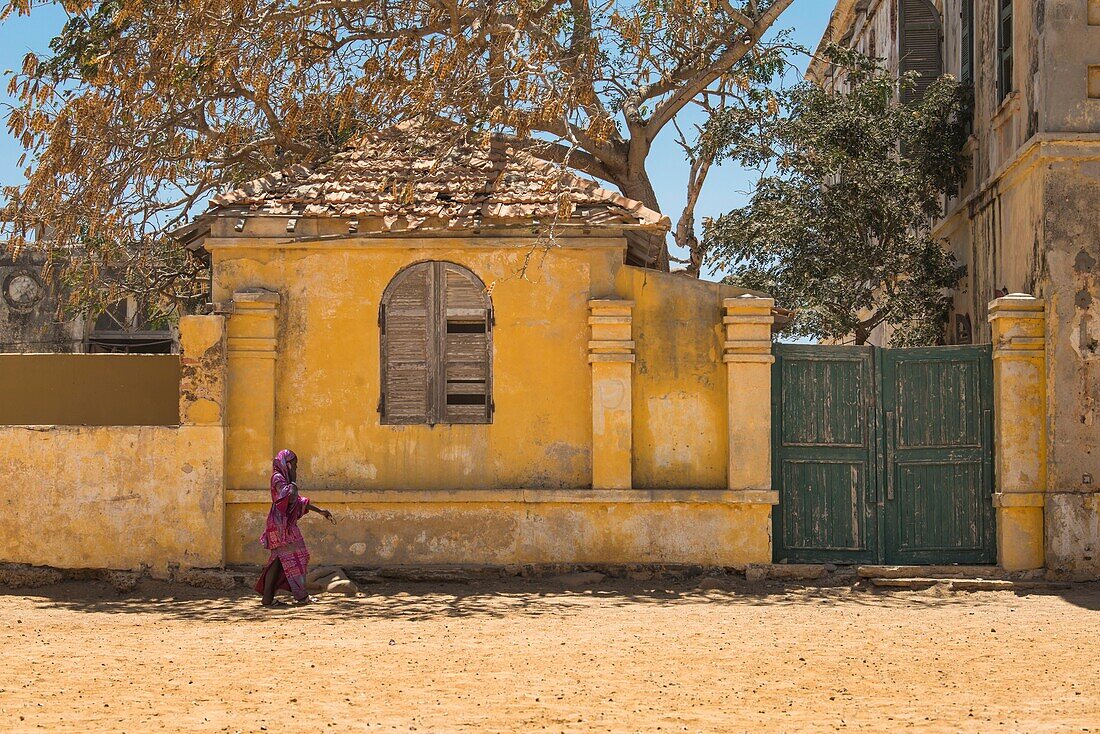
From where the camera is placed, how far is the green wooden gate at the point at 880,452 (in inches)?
456

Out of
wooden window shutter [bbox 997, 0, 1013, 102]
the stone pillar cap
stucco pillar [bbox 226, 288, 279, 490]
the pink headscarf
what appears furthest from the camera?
wooden window shutter [bbox 997, 0, 1013, 102]

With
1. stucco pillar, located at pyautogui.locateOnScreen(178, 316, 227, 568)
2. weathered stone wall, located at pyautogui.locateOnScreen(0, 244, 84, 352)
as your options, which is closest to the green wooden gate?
stucco pillar, located at pyautogui.locateOnScreen(178, 316, 227, 568)

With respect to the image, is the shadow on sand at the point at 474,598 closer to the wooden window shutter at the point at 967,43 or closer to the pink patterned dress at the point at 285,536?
the pink patterned dress at the point at 285,536

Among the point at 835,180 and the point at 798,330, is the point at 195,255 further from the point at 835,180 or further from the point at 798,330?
the point at 835,180

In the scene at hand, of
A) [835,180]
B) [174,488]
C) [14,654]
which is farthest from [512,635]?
[835,180]

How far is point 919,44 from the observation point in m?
17.2

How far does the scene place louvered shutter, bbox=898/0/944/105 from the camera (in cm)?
1703

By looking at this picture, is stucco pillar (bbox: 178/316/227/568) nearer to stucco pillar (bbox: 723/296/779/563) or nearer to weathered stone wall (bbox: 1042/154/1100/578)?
stucco pillar (bbox: 723/296/779/563)

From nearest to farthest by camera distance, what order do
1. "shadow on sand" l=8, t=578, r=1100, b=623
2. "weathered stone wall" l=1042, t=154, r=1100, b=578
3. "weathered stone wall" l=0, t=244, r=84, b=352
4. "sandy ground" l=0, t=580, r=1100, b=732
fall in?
"sandy ground" l=0, t=580, r=1100, b=732 < "shadow on sand" l=8, t=578, r=1100, b=623 < "weathered stone wall" l=1042, t=154, r=1100, b=578 < "weathered stone wall" l=0, t=244, r=84, b=352

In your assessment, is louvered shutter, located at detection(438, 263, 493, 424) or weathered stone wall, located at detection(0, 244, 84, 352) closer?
louvered shutter, located at detection(438, 263, 493, 424)

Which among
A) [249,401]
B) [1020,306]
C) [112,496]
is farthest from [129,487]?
[1020,306]

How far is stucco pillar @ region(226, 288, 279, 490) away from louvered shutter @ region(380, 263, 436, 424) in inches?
40.7

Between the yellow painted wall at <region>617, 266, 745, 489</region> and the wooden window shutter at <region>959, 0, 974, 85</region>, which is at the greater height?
the wooden window shutter at <region>959, 0, 974, 85</region>

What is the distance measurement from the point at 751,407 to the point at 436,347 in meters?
2.90
